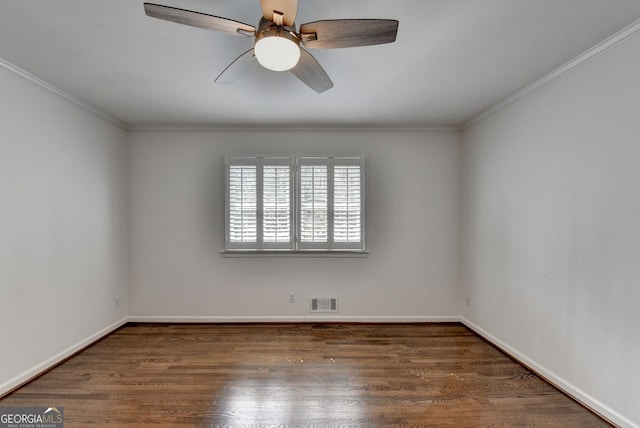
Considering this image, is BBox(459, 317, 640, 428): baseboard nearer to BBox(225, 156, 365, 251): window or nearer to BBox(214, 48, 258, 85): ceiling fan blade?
BBox(225, 156, 365, 251): window

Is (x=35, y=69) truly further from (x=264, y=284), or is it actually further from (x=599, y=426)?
(x=599, y=426)

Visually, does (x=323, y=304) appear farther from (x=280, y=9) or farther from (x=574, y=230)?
(x=280, y=9)

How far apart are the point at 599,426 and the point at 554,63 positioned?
2547mm

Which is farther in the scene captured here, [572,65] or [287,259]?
[287,259]

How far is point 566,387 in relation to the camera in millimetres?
2281

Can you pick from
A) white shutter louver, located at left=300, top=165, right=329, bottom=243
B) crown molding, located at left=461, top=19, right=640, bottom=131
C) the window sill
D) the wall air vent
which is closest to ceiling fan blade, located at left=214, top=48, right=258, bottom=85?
white shutter louver, located at left=300, top=165, right=329, bottom=243

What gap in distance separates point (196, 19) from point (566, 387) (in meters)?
3.45

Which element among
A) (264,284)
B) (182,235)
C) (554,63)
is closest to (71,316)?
(182,235)

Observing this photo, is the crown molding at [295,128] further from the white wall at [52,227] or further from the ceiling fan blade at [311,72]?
the ceiling fan blade at [311,72]

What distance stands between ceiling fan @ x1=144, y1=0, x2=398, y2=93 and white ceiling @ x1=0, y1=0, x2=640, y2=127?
0.24 meters

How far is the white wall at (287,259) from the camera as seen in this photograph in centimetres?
375

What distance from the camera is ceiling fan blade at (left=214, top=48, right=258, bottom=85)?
174 cm

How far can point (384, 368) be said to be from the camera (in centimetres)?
266


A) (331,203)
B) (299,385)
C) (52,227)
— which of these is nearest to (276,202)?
(331,203)
